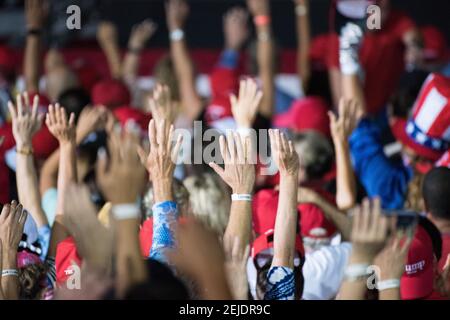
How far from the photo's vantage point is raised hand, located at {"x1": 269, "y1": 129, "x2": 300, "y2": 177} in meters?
3.66

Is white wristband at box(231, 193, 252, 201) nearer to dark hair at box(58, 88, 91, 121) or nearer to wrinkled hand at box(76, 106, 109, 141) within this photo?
wrinkled hand at box(76, 106, 109, 141)

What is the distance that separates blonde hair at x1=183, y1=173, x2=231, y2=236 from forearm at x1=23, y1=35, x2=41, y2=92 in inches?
87.2

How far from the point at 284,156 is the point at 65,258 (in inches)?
35.9

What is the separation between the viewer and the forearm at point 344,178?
15.3ft

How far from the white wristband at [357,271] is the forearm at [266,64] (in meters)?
3.18

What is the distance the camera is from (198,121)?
5.67 metres

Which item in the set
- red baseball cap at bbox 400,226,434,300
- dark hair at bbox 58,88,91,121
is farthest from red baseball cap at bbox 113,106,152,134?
red baseball cap at bbox 400,226,434,300

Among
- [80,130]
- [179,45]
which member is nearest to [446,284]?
[80,130]

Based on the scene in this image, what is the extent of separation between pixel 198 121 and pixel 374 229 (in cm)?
257

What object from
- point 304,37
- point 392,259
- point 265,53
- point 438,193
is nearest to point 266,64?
point 265,53

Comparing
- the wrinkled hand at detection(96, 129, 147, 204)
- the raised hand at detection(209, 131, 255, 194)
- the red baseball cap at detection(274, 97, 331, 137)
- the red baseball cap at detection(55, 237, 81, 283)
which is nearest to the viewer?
the wrinkled hand at detection(96, 129, 147, 204)

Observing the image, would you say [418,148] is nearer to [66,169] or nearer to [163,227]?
[66,169]

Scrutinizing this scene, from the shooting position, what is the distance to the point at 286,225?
11.9 ft

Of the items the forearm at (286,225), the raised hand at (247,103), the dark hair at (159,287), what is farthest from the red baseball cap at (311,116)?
the dark hair at (159,287)
